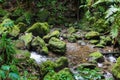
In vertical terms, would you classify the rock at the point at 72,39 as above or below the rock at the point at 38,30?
below

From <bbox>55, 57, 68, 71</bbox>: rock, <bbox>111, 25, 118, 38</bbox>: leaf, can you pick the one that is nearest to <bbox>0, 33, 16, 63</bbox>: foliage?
<bbox>55, 57, 68, 71</bbox>: rock

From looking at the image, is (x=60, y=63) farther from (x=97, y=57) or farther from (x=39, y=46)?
(x=39, y=46)

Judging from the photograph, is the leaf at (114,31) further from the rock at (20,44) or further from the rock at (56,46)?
the rock at (20,44)

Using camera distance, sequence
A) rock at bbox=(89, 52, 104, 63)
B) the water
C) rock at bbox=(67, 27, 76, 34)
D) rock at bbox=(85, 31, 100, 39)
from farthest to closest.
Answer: rock at bbox=(67, 27, 76, 34) → rock at bbox=(85, 31, 100, 39) → the water → rock at bbox=(89, 52, 104, 63)

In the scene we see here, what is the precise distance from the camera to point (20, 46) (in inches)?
318

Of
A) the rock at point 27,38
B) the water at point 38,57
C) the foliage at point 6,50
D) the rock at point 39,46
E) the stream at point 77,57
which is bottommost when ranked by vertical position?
the stream at point 77,57

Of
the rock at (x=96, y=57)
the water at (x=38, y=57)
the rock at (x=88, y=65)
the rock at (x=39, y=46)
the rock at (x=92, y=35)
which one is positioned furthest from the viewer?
the rock at (x=92, y=35)

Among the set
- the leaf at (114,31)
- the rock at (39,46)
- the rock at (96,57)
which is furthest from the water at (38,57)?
the leaf at (114,31)

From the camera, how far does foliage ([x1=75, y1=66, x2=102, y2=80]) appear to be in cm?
612

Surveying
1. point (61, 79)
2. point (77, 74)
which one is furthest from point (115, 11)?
point (61, 79)

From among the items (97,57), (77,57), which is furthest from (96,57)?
(77,57)

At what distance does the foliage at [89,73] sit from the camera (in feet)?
20.1

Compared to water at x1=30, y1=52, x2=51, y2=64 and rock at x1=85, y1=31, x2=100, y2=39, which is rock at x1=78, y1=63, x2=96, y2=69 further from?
rock at x1=85, y1=31, x2=100, y2=39

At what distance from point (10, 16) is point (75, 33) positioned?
126 inches
